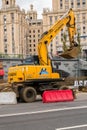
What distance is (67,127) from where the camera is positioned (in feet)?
46.3

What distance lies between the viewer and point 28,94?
28078mm

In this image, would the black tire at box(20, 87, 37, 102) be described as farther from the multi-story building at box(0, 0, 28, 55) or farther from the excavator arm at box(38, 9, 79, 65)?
the multi-story building at box(0, 0, 28, 55)

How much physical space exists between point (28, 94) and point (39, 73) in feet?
5.69

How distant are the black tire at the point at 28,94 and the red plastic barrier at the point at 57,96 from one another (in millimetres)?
1019

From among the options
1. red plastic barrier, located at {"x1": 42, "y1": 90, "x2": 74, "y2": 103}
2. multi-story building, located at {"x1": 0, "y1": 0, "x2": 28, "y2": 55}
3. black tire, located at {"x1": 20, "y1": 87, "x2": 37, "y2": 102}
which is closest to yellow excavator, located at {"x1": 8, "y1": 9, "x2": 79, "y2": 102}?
black tire, located at {"x1": 20, "y1": 87, "x2": 37, "y2": 102}

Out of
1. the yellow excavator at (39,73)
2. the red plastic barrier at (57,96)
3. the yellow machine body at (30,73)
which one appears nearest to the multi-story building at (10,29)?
the yellow excavator at (39,73)

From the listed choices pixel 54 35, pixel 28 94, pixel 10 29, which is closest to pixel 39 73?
pixel 28 94

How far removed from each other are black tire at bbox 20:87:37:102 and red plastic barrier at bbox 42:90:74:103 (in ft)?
3.34

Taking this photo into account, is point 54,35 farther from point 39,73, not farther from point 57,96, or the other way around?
point 57,96

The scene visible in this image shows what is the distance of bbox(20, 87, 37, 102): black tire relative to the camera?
27714mm

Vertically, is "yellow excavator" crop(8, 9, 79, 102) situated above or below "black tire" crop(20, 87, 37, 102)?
above

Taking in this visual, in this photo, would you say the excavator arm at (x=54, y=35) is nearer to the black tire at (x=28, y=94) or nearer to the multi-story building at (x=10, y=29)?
the black tire at (x=28, y=94)

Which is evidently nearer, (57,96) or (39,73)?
(57,96)

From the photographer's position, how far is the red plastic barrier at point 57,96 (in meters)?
27.3
